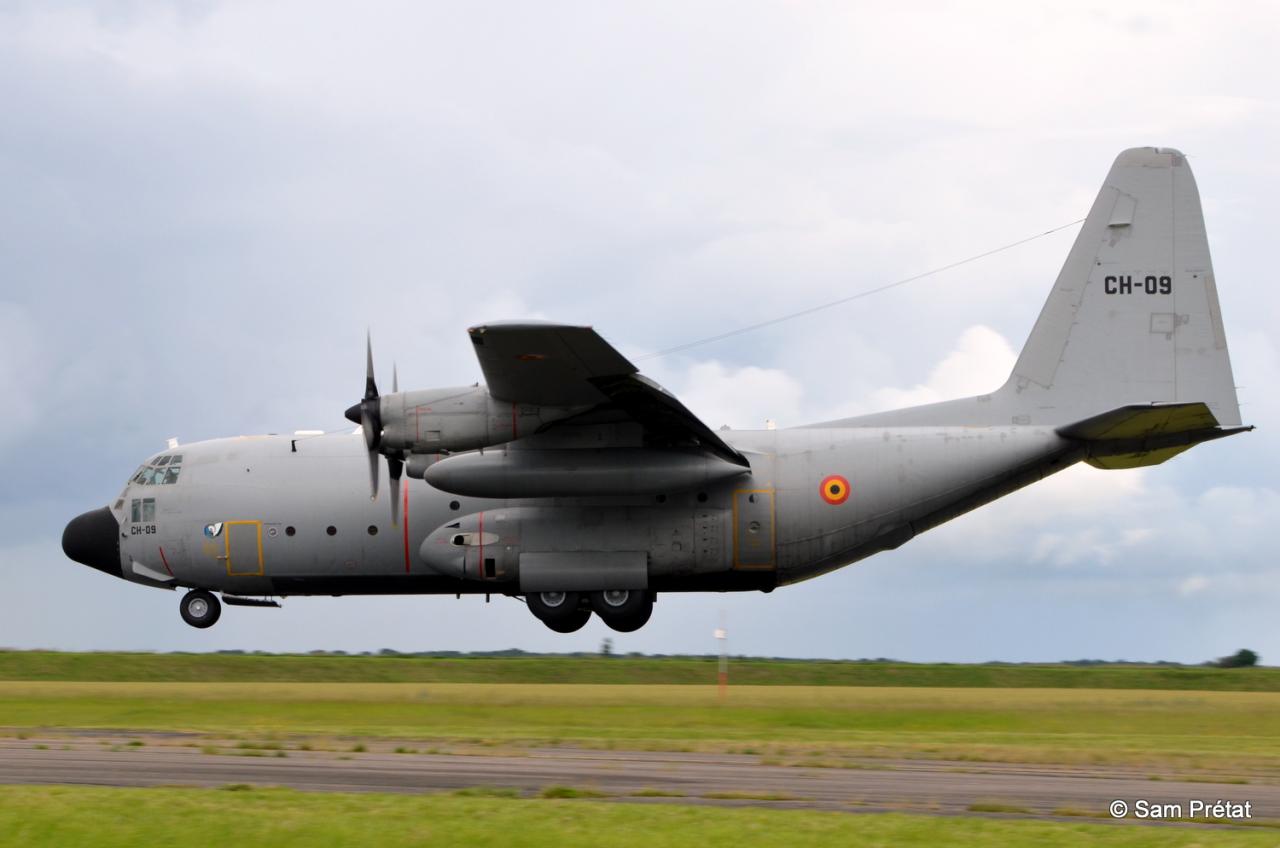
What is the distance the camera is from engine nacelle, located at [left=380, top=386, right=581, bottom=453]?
2164 cm

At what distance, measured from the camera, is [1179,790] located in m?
12.3

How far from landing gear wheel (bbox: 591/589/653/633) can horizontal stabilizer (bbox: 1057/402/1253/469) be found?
24.4 feet

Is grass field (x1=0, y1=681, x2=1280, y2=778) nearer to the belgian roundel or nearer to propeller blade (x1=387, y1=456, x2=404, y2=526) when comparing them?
propeller blade (x1=387, y1=456, x2=404, y2=526)

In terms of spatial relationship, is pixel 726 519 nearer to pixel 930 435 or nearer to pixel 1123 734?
pixel 930 435

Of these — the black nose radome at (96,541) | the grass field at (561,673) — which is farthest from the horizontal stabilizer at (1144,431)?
the black nose radome at (96,541)

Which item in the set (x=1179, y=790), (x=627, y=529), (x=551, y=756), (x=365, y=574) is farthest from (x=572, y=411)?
(x=1179, y=790)

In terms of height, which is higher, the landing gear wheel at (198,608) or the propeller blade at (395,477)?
the propeller blade at (395,477)

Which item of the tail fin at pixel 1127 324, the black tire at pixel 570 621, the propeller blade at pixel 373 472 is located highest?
the tail fin at pixel 1127 324

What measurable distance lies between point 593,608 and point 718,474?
128 inches

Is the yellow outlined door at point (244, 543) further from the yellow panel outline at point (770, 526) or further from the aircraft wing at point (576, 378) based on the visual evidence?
the yellow panel outline at point (770, 526)

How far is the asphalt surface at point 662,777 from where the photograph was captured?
38.2ft

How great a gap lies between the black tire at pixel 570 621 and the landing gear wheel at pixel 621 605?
0.92ft

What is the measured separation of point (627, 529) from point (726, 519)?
1.65m

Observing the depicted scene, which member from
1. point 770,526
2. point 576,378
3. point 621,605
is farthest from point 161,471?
point 770,526
